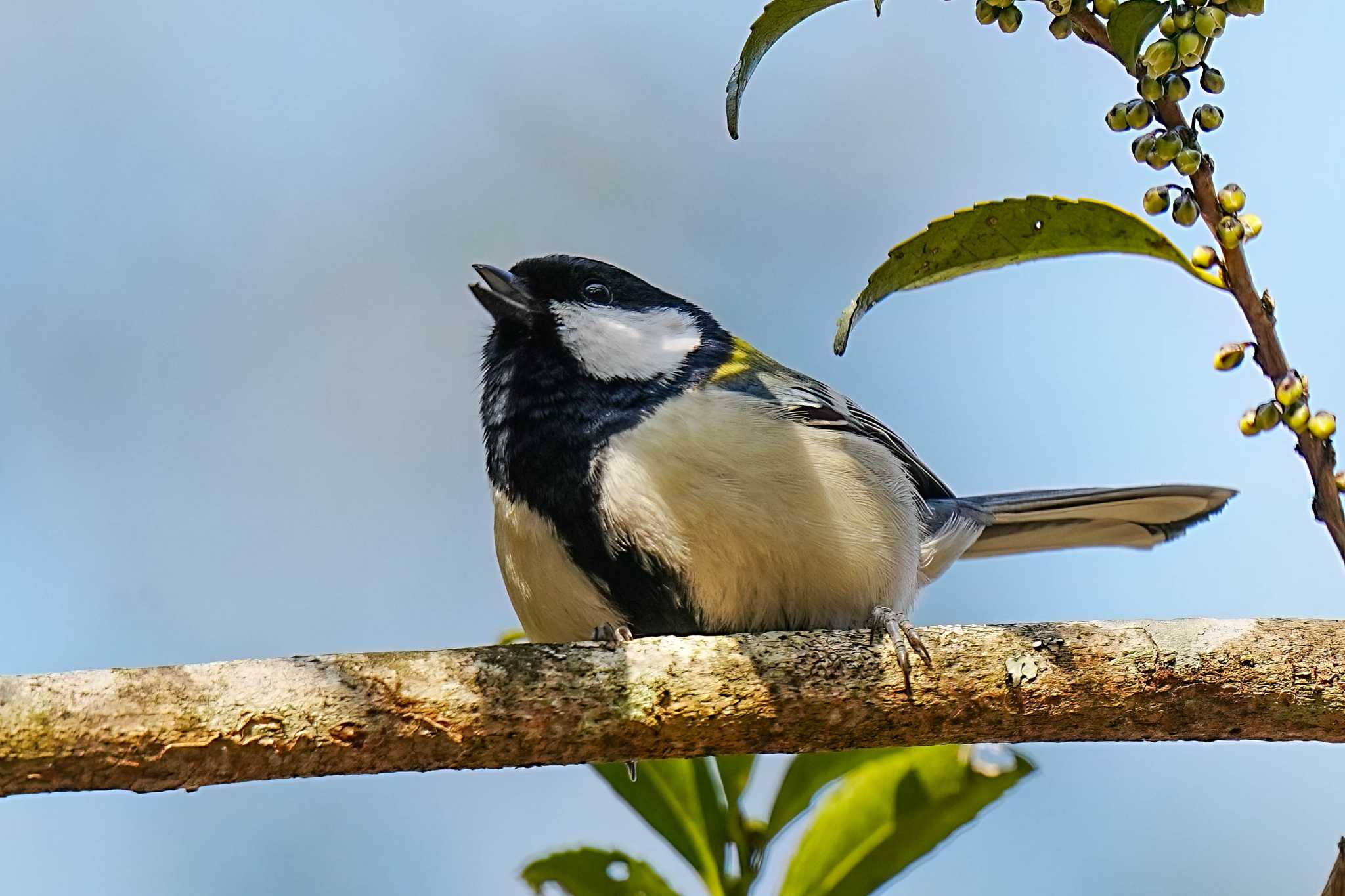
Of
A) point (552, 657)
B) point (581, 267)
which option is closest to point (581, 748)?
point (552, 657)

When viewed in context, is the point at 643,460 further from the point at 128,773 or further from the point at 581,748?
the point at 128,773

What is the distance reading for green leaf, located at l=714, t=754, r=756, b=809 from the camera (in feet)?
8.66

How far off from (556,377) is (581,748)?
1132 millimetres

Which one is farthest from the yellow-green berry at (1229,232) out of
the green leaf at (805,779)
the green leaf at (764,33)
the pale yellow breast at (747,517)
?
the green leaf at (805,779)

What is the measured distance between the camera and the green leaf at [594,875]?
2.38 metres

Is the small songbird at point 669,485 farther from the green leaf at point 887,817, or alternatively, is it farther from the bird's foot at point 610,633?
the green leaf at point 887,817

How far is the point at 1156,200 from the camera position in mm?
1592

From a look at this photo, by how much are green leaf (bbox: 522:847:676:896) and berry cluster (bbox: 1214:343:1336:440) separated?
52.8 inches

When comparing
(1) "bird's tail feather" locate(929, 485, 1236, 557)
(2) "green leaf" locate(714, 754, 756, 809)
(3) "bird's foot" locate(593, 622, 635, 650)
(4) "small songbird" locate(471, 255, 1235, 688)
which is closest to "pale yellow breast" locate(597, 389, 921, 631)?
(4) "small songbird" locate(471, 255, 1235, 688)

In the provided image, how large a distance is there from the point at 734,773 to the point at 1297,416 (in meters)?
1.47

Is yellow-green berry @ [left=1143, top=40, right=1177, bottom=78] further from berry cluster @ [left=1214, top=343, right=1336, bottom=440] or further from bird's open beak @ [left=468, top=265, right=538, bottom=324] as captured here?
bird's open beak @ [left=468, top=265, right=538, bottom=324]

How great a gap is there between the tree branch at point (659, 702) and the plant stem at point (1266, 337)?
49 centimetres

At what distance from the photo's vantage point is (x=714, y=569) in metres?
2.64

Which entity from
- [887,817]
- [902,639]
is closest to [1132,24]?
[902,639]
